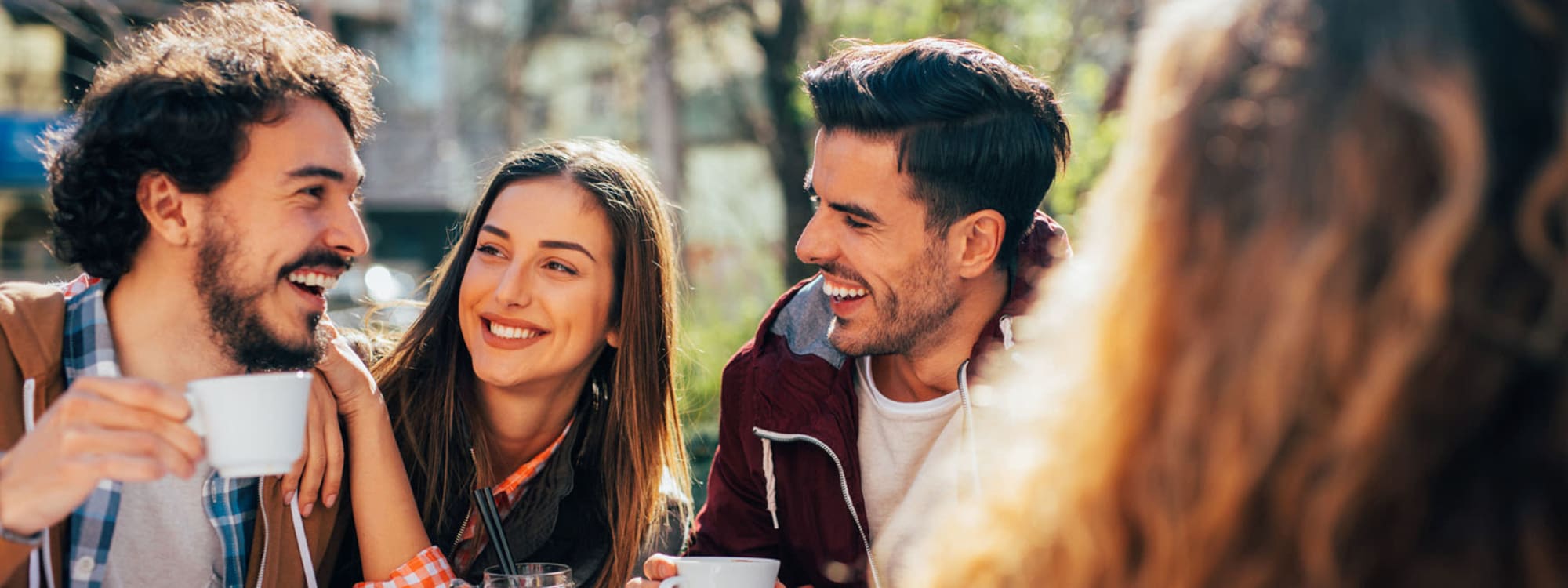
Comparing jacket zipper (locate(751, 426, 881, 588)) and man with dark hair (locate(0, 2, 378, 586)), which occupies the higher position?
man with dark hair (locate(0, 2, 378, 586))

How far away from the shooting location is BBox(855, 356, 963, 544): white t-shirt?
302 centimetres

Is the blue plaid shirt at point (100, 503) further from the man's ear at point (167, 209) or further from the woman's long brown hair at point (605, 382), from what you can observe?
the woman's long brown hair at point (605, 382)

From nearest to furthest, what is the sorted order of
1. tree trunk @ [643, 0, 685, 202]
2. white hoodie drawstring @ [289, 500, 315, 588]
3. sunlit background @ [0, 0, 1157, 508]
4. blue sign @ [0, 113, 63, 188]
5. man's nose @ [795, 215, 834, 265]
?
white hoodie drawstring @ [289, 500, 315, 588], man's nose @ [795, 215, 834, 265], sunlit background @ [0, 0, 1157, 508], tree trunk @ [643, 0, 685, 202], blue sign @ [0, 113, 63, 188]

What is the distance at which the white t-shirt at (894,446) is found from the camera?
3.02 metres

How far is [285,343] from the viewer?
255 centimetres

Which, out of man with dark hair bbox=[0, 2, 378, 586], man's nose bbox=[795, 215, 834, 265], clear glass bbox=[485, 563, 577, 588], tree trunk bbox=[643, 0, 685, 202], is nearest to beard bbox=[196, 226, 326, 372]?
man with dark hair bbox=[0, 2, 378, 586]

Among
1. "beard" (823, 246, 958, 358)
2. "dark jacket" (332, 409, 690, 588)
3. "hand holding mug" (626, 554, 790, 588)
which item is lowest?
"dark jacket" (332, 409, 690, 588)

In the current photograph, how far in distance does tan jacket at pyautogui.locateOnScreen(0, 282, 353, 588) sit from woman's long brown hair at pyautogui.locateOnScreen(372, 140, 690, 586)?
503 mm

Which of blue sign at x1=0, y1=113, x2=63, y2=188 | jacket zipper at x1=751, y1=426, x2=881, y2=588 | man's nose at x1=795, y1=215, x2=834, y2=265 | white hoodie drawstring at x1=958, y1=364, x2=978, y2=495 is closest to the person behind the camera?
white hoodie drawstring at x1=958, y1=364, x2=978, y2=495

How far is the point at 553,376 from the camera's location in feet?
10.7

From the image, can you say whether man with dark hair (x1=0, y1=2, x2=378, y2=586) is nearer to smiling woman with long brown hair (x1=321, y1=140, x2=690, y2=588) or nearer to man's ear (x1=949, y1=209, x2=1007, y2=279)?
smiling woman with long brown hair (x1=321, y1=140, x2=690, y2=588)

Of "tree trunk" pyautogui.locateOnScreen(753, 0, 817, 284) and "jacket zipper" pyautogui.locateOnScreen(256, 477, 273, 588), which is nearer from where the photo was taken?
"jacket zipper" pyautogui.locateOnScreen(256, 477, 273, 588)

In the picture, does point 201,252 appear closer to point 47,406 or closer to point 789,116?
point 47,406

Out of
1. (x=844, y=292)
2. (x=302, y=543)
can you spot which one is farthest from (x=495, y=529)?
(x=844, y=292)
